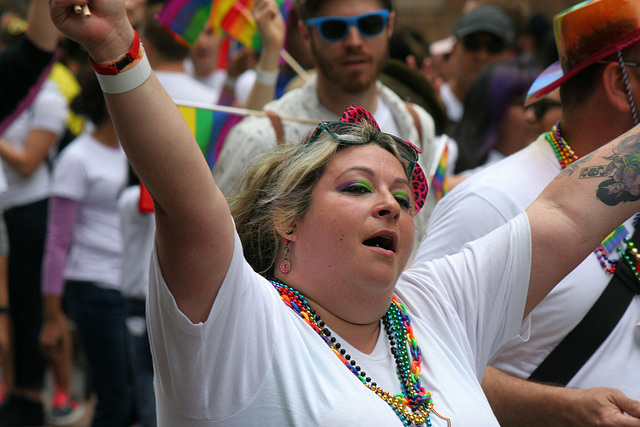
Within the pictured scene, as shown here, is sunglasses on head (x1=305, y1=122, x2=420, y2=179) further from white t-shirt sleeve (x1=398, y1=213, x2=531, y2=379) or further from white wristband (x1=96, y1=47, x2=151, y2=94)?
white wristband (x1=96, y1=47, x2=151, y2=94)

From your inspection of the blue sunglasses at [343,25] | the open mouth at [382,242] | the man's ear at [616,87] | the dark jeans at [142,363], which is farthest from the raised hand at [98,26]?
the dark jeans at [142,363]

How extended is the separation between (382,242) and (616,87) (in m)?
1.02

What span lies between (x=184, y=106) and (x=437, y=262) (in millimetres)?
1481

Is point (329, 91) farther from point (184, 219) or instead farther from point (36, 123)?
point (36, 123)

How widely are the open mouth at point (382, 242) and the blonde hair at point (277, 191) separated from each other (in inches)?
8.0

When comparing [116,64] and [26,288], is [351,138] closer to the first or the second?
[116,64]

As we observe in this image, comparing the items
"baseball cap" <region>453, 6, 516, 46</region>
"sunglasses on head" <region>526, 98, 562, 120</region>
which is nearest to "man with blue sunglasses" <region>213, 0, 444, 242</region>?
"sunglasses on head" <region>526, 98, 562, 120</region>

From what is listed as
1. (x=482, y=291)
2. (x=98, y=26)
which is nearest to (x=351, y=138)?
(x=482, y=291)

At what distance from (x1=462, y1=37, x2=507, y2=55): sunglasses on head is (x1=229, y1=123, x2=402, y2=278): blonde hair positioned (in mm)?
4028

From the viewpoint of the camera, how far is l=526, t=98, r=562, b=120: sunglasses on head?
12.7 ft

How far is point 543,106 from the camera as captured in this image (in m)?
4.00

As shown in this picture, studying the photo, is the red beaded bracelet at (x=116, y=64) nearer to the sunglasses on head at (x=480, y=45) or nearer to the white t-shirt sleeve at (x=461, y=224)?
the white t-shirt sleeve at (x=461, y=224)

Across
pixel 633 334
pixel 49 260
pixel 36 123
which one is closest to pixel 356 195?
pixel 633 334

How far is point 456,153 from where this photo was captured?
493 cm
